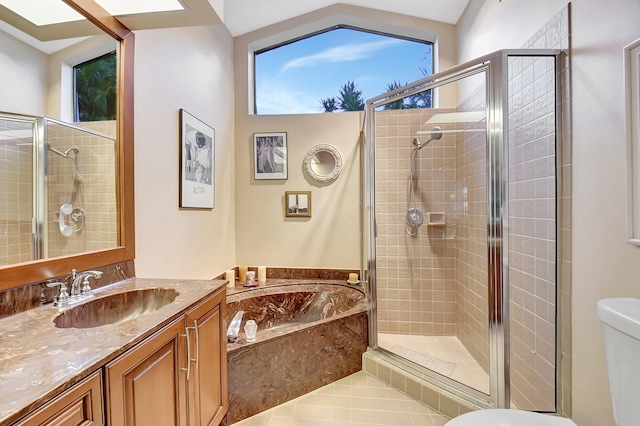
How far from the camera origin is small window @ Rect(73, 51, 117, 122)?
4.17 ft

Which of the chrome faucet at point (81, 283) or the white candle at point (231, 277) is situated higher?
the chrome faucet at point (81, 283)

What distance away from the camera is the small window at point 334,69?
293cm

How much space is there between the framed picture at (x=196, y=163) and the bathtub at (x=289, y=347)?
2.89ft

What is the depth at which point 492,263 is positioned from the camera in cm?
159

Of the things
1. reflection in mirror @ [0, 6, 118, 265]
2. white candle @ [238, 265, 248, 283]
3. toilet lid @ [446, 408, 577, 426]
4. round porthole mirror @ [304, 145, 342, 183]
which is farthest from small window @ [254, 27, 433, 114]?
toilet lid @ [446, 408, 577, 426]

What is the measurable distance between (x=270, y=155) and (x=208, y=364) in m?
2.10

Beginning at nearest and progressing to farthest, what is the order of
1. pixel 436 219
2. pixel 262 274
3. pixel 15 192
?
pixel 15 192
pixel 436 219
pixel 262 274

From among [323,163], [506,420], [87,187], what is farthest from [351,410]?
[323,163]

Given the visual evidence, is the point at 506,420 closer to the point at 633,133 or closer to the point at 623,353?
the point at 623,353

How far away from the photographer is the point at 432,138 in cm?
251

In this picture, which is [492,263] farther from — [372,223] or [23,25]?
[23,25]

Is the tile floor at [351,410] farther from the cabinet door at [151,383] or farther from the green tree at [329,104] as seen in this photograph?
the green tree at [329,104]

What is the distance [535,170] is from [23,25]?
7.91 feet

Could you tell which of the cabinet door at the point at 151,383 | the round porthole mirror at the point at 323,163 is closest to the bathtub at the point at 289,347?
the cabinet door at the point at 151,383
